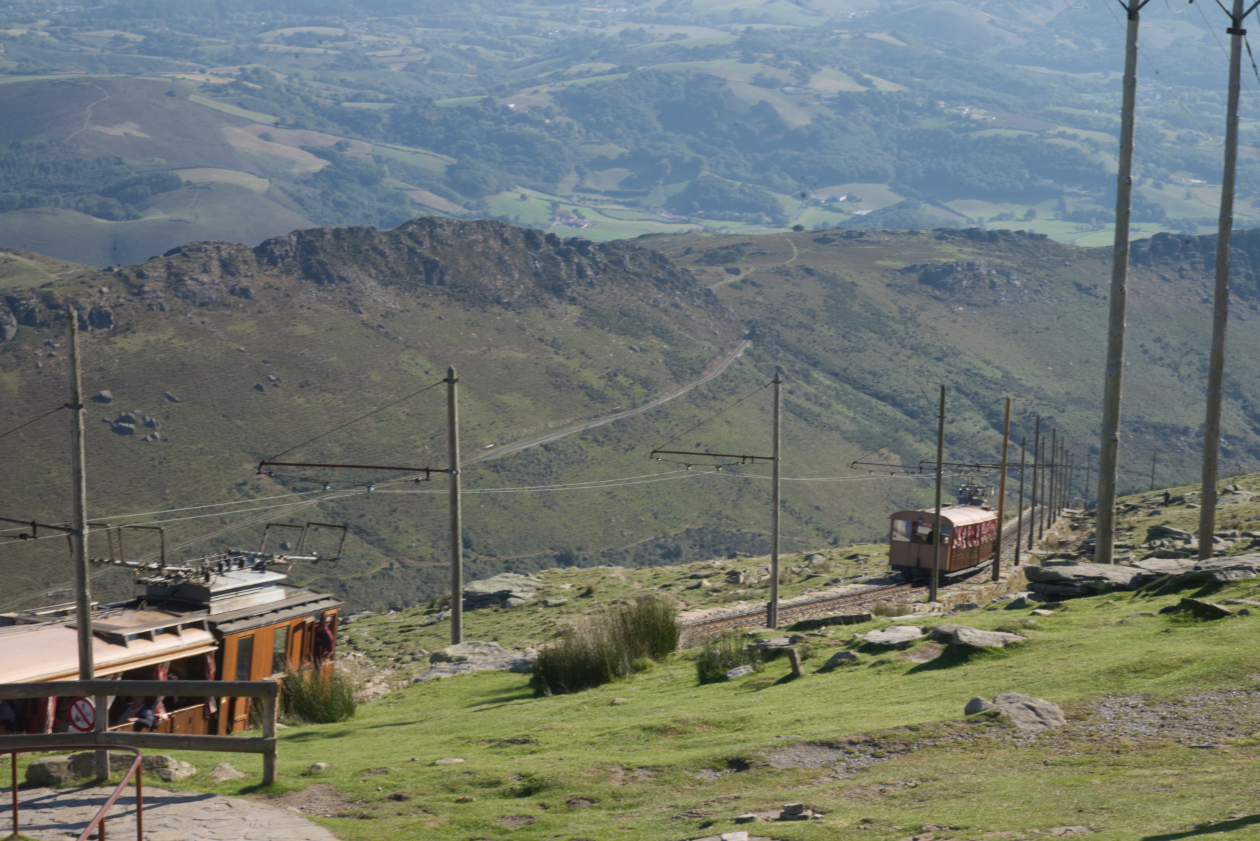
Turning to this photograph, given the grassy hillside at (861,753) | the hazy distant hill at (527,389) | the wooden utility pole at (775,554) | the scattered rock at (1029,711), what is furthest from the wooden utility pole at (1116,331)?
the hazy distant hill at (527,389)

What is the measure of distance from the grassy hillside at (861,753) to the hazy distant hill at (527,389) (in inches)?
2216

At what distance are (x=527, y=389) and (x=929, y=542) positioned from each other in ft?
256

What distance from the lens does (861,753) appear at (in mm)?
12445

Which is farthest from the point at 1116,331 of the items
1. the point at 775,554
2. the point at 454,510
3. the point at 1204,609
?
the point at 454,510

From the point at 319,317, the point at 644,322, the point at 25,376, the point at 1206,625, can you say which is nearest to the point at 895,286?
the point at 644,322

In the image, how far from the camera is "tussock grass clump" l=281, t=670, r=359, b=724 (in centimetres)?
1880

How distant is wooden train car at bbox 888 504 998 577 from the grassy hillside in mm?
29956

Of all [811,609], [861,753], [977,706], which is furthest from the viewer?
[811,609]

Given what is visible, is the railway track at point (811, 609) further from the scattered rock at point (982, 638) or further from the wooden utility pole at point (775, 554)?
the scattered rock at point (982, 638)

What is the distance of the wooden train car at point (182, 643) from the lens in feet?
57.8

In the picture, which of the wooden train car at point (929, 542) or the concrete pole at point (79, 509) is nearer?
the concrete pole at point (79, 509)

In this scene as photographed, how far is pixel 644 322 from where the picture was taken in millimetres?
155375

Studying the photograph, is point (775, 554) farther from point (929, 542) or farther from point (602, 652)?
point (929, 542)

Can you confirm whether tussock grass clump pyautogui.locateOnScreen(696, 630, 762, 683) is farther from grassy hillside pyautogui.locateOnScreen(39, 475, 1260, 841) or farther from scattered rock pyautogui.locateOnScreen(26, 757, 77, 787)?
scattered rock pyautogui.locateOnScreen(26, 757, 77, 787)
